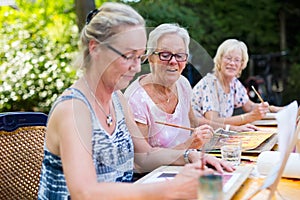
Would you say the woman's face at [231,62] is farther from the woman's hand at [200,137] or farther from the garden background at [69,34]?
the woman's hand at [200,137]

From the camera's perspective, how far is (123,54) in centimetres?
132

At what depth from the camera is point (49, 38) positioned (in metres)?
4.68

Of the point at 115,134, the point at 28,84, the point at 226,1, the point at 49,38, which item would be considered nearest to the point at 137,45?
the point at 115,134

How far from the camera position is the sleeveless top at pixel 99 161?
4.36ft

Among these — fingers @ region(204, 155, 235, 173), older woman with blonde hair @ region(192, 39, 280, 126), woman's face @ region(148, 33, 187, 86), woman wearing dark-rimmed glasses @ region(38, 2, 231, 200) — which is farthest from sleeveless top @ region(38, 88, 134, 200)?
older woman with blonde hair @ region(192, 39, 280, 126)

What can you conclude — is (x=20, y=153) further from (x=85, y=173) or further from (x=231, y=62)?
(x=231, y=62)

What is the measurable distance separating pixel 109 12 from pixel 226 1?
6.16 metres

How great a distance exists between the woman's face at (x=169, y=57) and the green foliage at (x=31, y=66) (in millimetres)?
2277

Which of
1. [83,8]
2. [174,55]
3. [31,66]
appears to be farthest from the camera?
[31,66]

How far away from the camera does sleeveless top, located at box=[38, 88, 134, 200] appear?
4.36 feet

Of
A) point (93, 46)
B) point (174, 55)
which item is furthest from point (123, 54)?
point (174, 55)

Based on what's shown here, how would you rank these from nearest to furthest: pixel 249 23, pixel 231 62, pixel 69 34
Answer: pixel 231 62, pixel 69 34, pixel 249 23

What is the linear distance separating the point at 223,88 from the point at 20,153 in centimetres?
141

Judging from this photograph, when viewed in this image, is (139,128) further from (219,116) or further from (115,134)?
(219,116)
